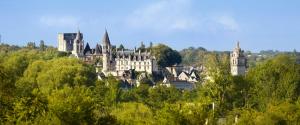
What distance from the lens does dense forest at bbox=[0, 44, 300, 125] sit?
37.0m

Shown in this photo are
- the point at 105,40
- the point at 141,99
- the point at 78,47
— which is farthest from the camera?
the point at 78,47

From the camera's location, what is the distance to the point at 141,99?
8438 centimetres

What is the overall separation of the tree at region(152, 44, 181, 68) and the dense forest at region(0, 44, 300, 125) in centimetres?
3033

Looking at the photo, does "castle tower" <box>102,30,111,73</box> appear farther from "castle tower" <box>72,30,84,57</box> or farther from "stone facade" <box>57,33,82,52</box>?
"stone facade" <box>57,33,82,52</box>

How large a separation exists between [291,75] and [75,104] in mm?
47570

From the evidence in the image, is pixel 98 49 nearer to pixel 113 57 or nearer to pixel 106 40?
pixel 106 40

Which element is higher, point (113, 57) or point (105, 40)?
point (105, 40)

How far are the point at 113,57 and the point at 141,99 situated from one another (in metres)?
66.6

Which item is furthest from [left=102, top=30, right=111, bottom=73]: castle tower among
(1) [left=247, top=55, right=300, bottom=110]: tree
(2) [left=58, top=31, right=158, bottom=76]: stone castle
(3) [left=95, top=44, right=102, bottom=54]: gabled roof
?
(1) [left=247, top=55, right=300, bottom=110]: tree

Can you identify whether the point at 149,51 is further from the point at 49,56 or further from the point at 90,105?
the point at 90,105

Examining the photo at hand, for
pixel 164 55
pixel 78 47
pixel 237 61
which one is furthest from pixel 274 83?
pixel 78 47

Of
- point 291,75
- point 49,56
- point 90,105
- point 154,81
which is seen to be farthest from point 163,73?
point 90,105

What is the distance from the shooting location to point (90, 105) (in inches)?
1566

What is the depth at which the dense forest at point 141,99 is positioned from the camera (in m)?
37.0
